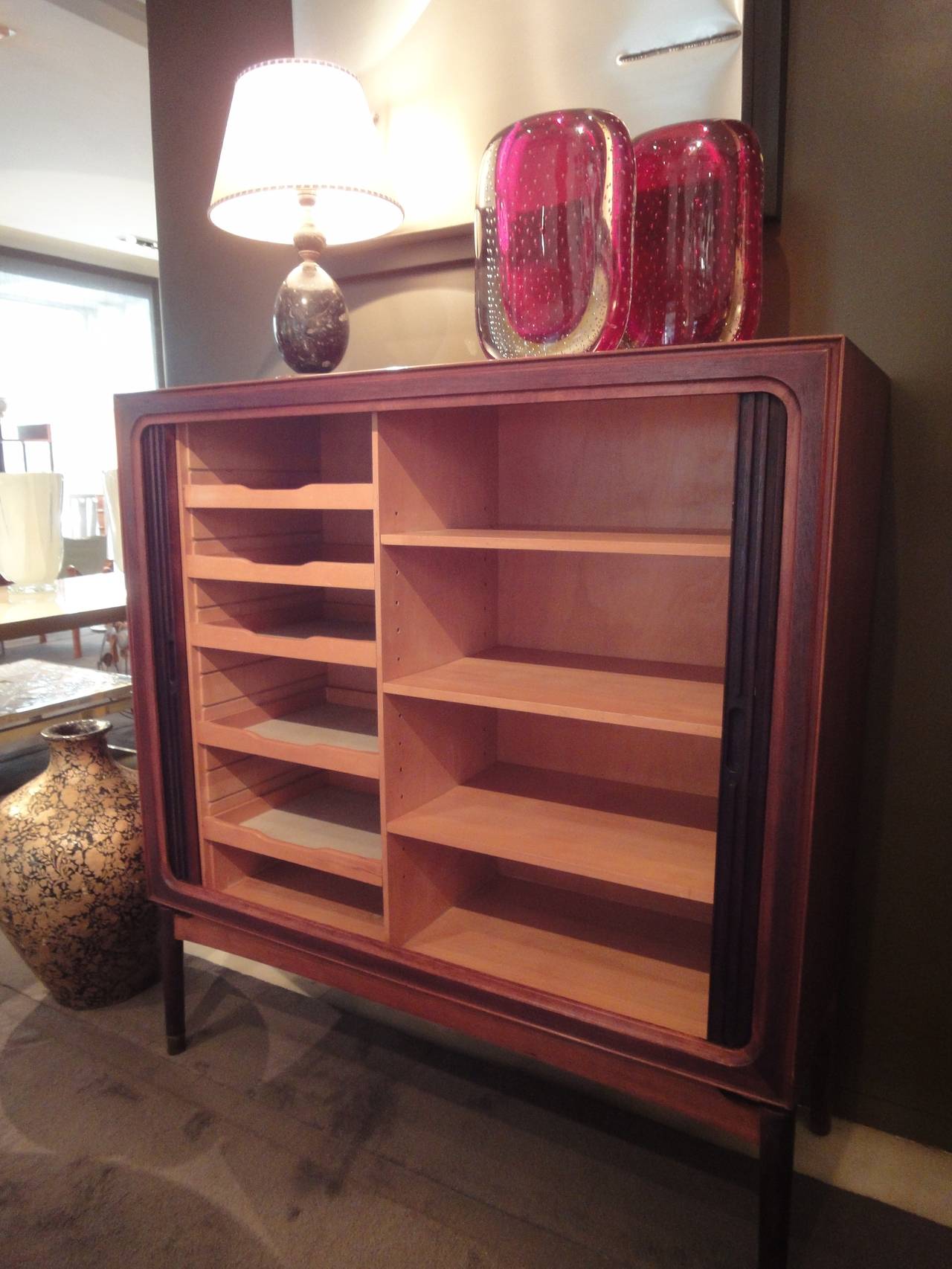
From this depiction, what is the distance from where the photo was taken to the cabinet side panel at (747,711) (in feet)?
3.21

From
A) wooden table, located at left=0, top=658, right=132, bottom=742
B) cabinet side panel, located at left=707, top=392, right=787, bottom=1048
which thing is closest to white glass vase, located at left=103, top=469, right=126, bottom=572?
wooden table, located at left=0, top=658, right=132, bottom=742

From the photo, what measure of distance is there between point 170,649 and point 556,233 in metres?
1.00

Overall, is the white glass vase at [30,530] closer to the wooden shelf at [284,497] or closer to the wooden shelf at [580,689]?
the wooden shelf at [284,497]

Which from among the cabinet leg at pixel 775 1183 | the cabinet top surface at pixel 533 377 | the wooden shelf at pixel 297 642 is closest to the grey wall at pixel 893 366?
the cabinet top surface at pixel 533 377

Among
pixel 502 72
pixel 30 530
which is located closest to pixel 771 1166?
pixel 502 72

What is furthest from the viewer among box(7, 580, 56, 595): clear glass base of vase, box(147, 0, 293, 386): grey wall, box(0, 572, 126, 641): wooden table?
box(7, 580, 56, 595): clear glass base of vase

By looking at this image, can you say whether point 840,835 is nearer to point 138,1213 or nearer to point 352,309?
point 138,1213

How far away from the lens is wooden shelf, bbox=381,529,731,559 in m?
1.08

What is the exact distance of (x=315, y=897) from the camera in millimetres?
1641

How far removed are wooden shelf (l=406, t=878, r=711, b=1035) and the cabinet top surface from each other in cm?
90

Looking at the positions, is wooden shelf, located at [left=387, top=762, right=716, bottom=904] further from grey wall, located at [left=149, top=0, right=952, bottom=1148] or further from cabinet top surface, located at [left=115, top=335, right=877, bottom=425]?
cabinet top surface, located at [left=115, top=335, right=877, bottom=425]

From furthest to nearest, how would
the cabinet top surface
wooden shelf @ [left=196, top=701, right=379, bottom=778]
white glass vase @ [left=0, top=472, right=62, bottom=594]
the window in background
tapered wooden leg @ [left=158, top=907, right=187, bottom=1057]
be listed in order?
1. the window in background
2. white glass vase @ [left=0, top=472, right=62, bottom=594]
3. tapered wooden leg @ [left=158, top=907, right=187, bottom=1057]
4. wooden shelf @ [left=196, top=701, right=379, bottom=778]
5. the cabinet top surface

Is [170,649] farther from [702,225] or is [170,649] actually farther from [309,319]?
[702,225]

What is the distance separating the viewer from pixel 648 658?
59.7 inches
